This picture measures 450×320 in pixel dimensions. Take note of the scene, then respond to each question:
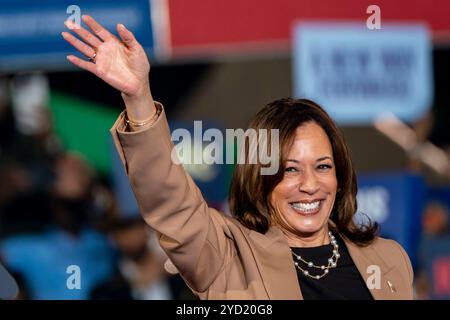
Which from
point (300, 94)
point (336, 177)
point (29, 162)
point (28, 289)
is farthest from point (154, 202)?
point (29, 162)

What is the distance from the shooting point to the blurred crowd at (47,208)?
300 inches

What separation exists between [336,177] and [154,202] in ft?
2.30

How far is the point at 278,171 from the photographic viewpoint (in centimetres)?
309

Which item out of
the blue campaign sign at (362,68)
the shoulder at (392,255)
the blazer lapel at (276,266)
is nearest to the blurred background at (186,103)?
the blue campaign sign at (362,68)

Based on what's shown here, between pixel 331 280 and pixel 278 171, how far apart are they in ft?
1.21

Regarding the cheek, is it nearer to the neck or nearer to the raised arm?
the neck

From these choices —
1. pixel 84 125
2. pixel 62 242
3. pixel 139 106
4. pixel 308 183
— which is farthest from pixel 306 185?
pixel 84 125

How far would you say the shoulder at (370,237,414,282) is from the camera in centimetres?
324

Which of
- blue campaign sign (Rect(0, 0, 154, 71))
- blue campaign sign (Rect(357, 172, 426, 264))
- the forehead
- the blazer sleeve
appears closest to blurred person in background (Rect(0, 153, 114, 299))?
blue campaign sign (Rect(0, 0, 154, 71))

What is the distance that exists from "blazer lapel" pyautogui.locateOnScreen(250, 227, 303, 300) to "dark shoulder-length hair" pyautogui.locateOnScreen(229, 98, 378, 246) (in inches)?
2.5

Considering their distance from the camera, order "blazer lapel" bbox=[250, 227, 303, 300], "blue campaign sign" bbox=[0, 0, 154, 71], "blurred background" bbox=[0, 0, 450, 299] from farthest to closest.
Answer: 1. "blue campaign sign" bbox=[0, 0, 154, 71]
2. "blurred background" bbox=[0, 0, 450, 299]
3. "blazer lapel" bbox=[250, 227, 303, 300]

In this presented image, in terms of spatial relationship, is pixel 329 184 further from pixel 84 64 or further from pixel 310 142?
pixel 84 64

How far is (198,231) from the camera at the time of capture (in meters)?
2.86

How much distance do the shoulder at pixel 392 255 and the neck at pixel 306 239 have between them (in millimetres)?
171
